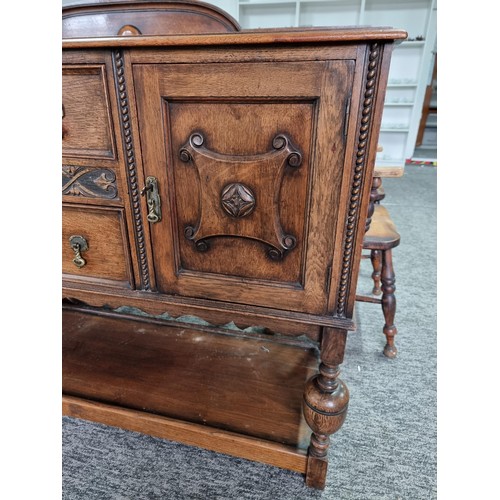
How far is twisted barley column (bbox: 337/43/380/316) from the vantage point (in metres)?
0.43

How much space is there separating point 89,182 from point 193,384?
0.58 metres

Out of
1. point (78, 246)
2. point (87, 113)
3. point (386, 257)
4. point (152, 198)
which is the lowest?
point (386, 257)


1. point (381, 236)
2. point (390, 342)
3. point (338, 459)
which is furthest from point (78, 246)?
point (390, 342)

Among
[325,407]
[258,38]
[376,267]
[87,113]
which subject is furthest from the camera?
[376,267]

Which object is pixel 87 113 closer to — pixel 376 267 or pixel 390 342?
pixel 390 342

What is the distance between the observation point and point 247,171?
0.52 metres

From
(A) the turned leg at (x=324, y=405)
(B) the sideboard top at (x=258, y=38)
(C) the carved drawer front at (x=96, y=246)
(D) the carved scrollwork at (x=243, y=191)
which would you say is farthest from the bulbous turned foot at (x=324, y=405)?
(B) the sideboard top at (x=258, y=38)

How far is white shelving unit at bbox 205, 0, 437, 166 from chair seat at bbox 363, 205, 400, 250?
3.08 metres

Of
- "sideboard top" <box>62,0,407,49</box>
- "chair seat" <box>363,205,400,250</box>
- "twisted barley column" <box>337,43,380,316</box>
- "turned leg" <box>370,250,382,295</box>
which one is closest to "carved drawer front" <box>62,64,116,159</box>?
"sideboard top" <box>62,0,407,49</box>

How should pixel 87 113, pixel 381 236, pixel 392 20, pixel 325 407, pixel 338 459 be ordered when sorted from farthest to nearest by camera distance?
pixel 392 20 < pixel 381 236 < pixel 338 459 < pixel 325 407 < pixel 87 113

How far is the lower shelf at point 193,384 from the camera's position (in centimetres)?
78

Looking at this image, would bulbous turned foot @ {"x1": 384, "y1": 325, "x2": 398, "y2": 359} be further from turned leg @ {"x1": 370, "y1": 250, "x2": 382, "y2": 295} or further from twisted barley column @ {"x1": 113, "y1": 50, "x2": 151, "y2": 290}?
twisted barley column @ {"x1": 113, "y1": 50, "x2": 151, "y2": 290}

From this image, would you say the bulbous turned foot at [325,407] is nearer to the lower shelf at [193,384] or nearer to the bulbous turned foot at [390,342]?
the lower shelf at [193,384]

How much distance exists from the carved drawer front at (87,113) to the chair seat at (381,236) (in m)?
0.82
